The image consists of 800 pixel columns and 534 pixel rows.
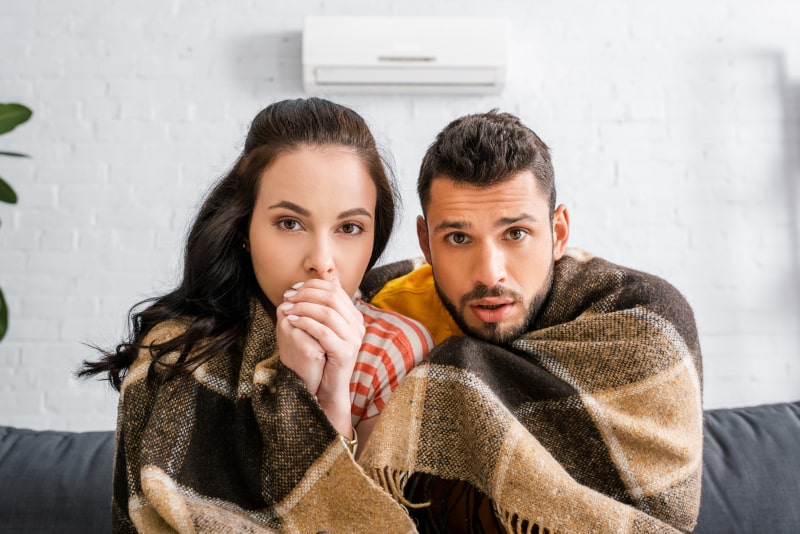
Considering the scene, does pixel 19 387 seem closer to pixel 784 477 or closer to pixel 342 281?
pixel 342 281

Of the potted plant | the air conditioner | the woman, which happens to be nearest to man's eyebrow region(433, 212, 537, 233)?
the woman

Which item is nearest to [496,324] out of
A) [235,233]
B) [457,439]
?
[457,439]

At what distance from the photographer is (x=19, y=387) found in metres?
2.71

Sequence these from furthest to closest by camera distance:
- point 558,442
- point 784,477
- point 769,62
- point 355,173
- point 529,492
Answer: point 769,62
point 784,477
point 355,173
point 558,442
point 529,492

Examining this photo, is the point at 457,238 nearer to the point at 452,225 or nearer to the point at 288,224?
the point at 452,225

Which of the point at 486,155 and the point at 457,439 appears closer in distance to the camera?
the point at 457,439

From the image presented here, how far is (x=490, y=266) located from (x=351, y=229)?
22 cm

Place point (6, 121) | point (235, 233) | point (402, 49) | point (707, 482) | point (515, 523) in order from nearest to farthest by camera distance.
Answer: point (515, 523) → point (235, 233) → point (707, 482) → point (6, 121) → point (402, 49)

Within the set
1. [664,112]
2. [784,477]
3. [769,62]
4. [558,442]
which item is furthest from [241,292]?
[769,62]

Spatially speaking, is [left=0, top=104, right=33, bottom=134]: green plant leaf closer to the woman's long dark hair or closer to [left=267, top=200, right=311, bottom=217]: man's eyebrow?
the woman's long dark hair

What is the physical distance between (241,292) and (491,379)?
17.3 inches

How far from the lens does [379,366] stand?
1125 mm

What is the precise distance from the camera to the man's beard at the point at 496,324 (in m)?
1.12

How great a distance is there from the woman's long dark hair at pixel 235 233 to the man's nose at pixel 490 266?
9.1 inches
